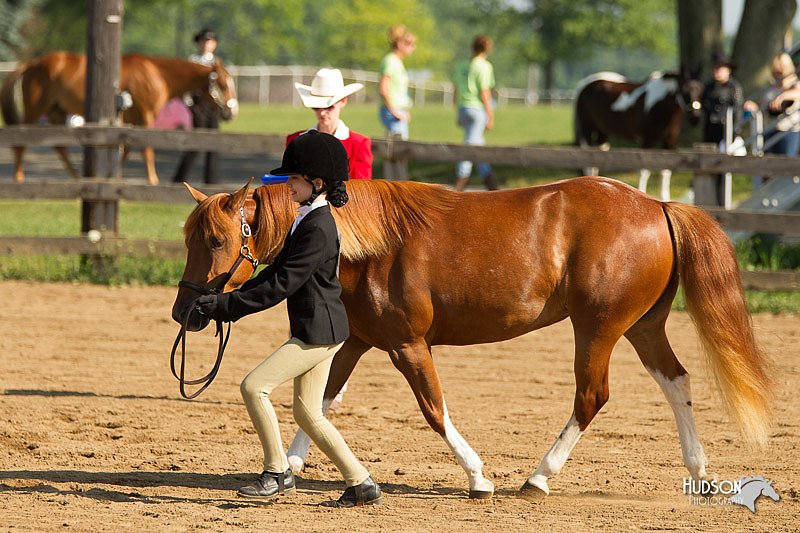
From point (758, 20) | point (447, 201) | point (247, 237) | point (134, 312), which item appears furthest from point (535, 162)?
point (758, 20)

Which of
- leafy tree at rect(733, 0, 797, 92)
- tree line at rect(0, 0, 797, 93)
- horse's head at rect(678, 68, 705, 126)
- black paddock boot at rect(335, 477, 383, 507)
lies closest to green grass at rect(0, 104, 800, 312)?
horse's head at rect(678, 68, 705, 126)

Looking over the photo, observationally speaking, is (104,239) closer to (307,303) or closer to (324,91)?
(324,91)

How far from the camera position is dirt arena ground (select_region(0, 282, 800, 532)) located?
15.3 feet

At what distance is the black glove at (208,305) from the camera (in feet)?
14.7

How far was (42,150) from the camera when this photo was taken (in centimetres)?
2433

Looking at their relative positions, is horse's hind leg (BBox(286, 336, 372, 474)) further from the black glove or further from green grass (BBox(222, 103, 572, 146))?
green grass (BBox(222, 103, 572, 146))

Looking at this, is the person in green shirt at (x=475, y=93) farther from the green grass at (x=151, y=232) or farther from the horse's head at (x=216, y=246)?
the horse's head at (x=216, y=246)

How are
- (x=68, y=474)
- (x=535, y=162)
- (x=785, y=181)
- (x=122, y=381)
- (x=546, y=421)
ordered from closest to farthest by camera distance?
(x=68, y=474) < (x=546, y=421) < (x=122, y=381) < (x=535, y=162) < (x=785, y=181)

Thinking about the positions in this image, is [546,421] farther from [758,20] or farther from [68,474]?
[758,20]

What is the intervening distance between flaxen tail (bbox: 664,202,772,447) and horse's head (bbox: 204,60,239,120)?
10543mm

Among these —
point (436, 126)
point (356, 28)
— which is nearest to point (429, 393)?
point (436, 126)

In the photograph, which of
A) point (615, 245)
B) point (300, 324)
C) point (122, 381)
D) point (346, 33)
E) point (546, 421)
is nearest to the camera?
point (300, 324)

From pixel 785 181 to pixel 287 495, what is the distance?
9.75 m

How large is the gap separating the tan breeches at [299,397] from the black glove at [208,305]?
0.30m
